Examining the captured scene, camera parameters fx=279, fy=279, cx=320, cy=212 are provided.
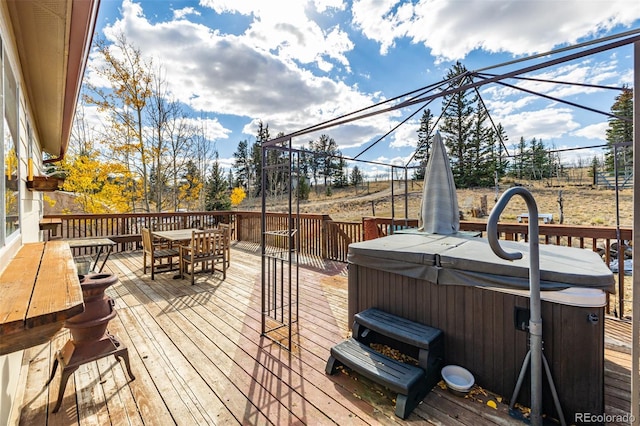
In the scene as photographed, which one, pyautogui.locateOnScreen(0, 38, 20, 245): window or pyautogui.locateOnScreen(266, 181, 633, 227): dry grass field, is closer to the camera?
pyautogui.locateOnScreen(0, 38, 20, 245): window

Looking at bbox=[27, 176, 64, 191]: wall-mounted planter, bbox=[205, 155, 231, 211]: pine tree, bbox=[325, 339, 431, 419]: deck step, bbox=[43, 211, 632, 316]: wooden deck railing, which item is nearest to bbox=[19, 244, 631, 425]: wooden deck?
bbox=[325, 339, 431, 419]: deck step

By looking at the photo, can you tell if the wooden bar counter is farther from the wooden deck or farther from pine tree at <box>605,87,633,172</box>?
pine tree at <box>605,87,633,172</box>

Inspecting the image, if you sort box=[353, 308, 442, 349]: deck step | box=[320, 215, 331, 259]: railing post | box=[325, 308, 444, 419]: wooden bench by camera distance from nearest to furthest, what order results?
box=[325, 308, 444, 419]: wooden bench, box=[353, 308, 442, 349]: deck step, box=[320, 215, 331, 259]: railing post

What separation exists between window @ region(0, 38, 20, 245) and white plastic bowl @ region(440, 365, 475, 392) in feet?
10.6

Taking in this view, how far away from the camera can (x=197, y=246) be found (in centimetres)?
504

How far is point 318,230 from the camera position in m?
6.90

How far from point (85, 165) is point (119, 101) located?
2395 millimetres

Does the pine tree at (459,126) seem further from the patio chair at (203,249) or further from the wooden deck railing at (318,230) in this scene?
the patio chair at (203,249)

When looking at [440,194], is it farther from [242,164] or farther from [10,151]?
[242,164]

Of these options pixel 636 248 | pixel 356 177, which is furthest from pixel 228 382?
pixel 356 177

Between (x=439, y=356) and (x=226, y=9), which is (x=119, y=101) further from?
(x=439, y=356)

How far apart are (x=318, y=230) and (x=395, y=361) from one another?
4757mm

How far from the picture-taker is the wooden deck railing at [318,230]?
11.7ft

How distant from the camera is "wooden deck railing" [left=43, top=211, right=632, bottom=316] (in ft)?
11.7
